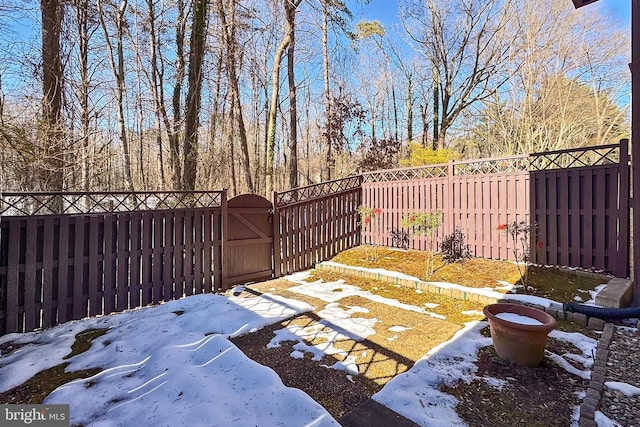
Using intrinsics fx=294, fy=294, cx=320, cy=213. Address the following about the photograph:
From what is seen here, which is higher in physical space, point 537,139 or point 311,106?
point 311,106

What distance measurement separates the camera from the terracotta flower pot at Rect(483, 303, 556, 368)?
2.12m

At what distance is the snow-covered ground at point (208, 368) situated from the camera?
5.74ft

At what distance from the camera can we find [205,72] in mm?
7621

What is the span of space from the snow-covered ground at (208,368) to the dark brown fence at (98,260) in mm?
225

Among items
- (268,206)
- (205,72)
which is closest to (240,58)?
(205,72)

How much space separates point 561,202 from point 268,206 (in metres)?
4.52

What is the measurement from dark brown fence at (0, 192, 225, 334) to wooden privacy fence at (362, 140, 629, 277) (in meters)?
3.86

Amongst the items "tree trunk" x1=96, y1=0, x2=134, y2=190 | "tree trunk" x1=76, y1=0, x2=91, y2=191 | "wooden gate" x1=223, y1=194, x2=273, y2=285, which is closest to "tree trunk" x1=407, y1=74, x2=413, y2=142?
"wooden gate" x1=223, y1=194, x2=273, y2=285

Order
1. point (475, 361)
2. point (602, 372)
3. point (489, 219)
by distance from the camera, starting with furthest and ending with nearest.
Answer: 1. point (489, 219)
2. point (475, 361)
3. point (602, 372)

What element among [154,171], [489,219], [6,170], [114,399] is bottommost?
[114,399]

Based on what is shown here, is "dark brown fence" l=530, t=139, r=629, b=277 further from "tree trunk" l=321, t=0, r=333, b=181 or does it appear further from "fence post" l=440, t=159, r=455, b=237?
"tree trunk" l=321, t=0, r=333, b=181

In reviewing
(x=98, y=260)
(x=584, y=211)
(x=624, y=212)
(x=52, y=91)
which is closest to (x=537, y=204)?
(x=584, y=211)

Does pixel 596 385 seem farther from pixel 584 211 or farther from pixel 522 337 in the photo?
pixel 584 211

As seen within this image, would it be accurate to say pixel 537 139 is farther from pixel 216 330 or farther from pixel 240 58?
pixel 216 330
